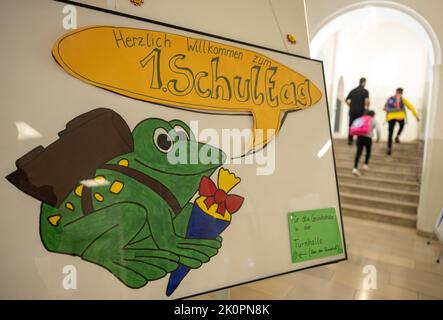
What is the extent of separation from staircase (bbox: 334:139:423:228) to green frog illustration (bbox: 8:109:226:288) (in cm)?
351

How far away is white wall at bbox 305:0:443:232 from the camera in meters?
2.83

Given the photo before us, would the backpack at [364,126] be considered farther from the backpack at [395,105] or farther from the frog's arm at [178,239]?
the frog's arm at [178,239]

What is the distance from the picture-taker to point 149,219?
0.78 m

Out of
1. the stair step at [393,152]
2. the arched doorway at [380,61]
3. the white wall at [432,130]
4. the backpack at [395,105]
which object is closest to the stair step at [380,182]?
the stair step at [393,152]

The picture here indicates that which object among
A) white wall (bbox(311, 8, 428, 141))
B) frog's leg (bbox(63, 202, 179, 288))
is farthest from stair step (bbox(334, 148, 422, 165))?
frog's leg (bbox(63, 202, 179, 288))

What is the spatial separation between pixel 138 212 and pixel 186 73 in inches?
17.7

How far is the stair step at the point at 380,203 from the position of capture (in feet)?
11.8

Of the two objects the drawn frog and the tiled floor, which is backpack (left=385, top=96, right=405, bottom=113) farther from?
the drawn frog

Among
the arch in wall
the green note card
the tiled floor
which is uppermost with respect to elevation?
the arch in wall

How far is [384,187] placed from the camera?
13.4 ft

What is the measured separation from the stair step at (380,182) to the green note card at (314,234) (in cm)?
361

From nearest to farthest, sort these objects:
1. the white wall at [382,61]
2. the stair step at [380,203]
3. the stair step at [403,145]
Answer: the stair step at [380,203]
the stair step at [403,145]
the white wall at [382,61]

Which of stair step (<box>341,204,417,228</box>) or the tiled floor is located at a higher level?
stair step (<box>341,204,417,228</box>)
